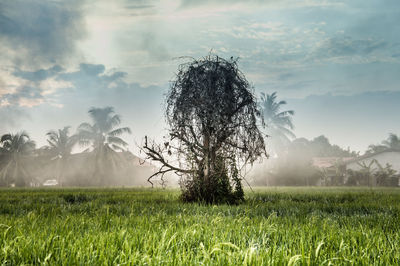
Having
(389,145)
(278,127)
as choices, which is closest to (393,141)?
(389,145)

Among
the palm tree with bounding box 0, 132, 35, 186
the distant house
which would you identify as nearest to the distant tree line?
the palm tree with bounding box 0, 132, 35, 186

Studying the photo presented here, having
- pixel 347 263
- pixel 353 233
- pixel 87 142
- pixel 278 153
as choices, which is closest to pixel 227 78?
pixel 353 233

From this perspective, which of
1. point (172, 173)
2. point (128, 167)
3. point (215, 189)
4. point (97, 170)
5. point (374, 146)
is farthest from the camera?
point (374, 146)

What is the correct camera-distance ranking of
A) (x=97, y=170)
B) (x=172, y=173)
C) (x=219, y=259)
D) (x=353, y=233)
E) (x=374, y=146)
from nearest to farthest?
(x=219, y=259), (x=353, y=233), (x=172, y=173), (x=97, y=170), (x=374, y=146)

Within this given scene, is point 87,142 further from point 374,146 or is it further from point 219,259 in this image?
point 374,146

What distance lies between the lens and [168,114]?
8500mm

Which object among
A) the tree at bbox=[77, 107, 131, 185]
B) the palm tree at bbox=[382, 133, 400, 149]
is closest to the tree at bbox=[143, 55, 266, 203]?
the tree at bbox=[77, 107, 131, 185]

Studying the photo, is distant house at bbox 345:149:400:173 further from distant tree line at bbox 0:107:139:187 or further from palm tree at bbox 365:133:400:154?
distant tree line at bbox 0:107:139:187

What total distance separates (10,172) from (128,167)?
17.1 meters

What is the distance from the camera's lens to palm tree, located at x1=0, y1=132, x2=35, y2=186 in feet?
146

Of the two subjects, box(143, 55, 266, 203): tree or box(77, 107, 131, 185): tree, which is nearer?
box(143, 55, 266, 203): tree

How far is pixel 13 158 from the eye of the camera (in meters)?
45.9

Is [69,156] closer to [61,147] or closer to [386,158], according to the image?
[61,147]

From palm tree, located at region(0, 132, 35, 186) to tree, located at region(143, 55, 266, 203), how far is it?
45270mm
